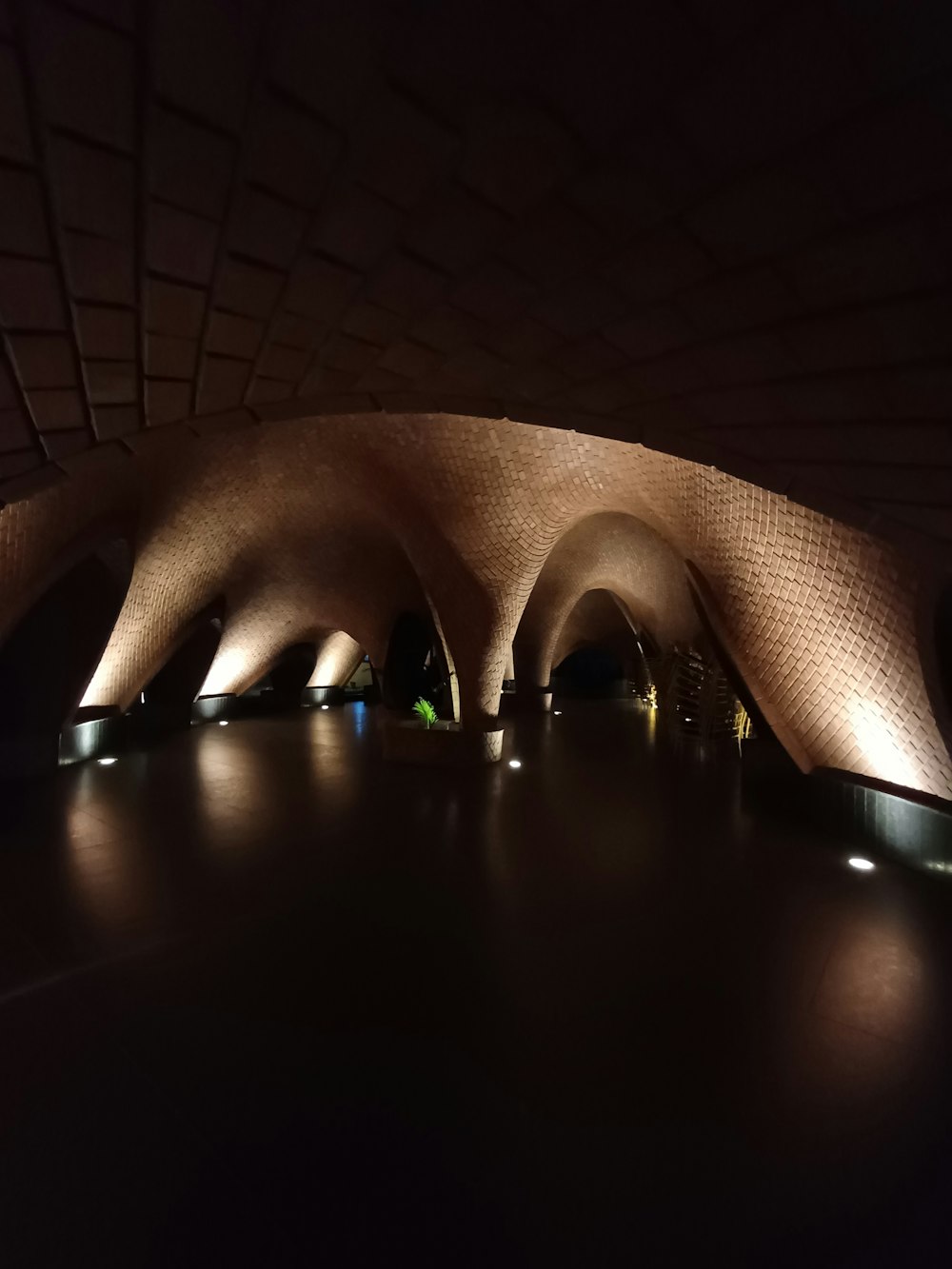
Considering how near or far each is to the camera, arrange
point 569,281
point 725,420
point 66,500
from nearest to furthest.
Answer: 1. point 569,281
2. point 725,420
3. point 66,500

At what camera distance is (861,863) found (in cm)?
452

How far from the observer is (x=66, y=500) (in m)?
5.92

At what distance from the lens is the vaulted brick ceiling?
1099 millimetres

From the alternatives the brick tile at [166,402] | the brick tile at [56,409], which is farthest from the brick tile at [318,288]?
the brick tile at [56,409]

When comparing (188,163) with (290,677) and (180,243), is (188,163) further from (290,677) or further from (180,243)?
(290,677)

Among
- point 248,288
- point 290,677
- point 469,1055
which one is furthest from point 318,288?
point 290,677

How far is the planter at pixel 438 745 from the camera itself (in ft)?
26.1

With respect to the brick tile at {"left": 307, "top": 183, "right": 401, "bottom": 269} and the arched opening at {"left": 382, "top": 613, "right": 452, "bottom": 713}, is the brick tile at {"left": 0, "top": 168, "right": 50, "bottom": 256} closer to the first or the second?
the brick tile at {"left": 307, "top": 183, "right": 401, "bottom": 269}

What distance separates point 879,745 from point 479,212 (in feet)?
16.3

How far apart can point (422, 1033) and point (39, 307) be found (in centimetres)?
260

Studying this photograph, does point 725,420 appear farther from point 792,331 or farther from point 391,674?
point 391,674

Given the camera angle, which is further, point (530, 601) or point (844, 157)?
point (530, 601)

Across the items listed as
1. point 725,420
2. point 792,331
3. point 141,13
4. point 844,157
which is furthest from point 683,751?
point 141,13

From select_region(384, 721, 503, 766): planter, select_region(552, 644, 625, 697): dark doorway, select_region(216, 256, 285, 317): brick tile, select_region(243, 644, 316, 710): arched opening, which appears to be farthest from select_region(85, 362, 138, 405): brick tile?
select_region(552, 644, 625, 697): dark doorway
